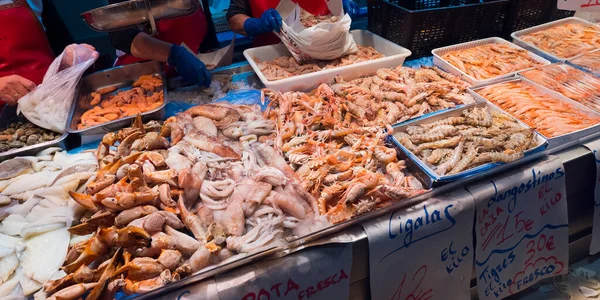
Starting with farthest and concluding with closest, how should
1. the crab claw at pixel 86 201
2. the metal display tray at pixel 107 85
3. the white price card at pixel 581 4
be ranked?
the white price card at pixel 581 4, the metal display tray at pixel 107 85, the crab claw at pixel 86 201

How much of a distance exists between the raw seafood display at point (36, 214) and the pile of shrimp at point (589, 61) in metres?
3.52

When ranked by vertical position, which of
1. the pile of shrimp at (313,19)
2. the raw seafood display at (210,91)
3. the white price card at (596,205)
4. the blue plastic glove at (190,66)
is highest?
the pile of shrimp at (313,19)

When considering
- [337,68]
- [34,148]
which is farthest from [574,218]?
[34,148]

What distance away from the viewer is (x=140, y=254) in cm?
141

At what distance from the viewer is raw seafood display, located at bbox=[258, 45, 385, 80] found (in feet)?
9.39

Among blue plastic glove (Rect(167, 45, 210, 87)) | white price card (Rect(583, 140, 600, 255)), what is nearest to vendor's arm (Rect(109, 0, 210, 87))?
blue plastic glove (Rect(167, 45, 210, 87))

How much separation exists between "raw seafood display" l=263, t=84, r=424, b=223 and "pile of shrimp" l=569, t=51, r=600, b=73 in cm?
164

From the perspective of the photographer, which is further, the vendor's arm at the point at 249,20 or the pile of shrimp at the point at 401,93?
the vendor's arm at the point at 249,20

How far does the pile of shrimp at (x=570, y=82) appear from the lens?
2.36 meters

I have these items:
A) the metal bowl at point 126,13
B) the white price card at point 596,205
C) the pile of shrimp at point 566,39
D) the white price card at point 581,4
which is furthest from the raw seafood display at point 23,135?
the pile of shrimp at point 566,39

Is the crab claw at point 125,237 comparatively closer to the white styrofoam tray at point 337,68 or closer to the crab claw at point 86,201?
the crab claw at point 86,201

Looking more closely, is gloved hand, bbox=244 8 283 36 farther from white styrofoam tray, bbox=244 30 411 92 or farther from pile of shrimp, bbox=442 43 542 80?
pile of shrimp, bbox=442 43 542 80

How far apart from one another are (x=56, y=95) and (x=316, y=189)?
6.92 ft

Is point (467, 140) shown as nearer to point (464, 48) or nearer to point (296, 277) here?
point (296, 277)
